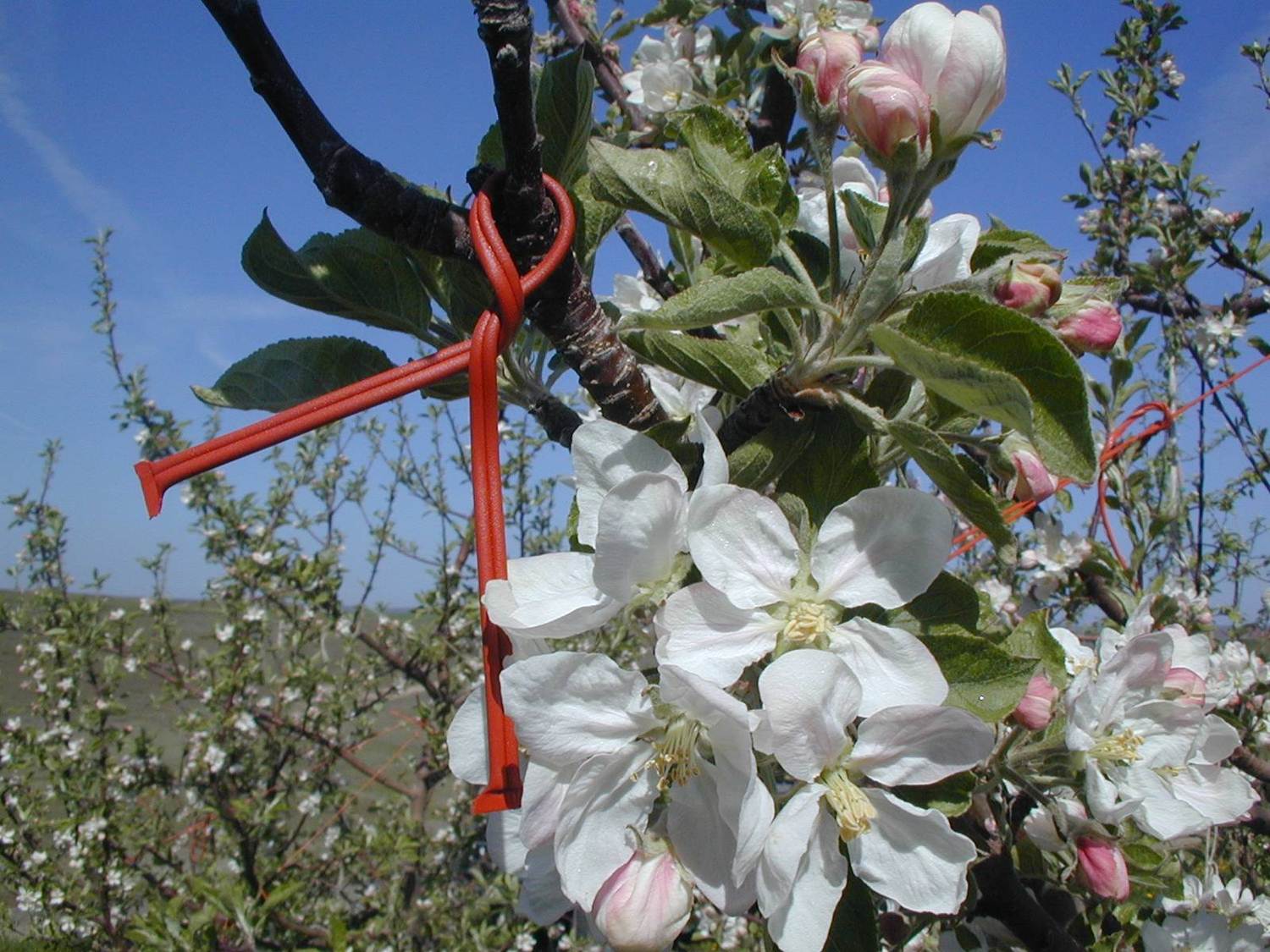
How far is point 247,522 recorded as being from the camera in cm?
421

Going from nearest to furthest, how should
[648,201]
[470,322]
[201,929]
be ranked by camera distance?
[648,201], [470,322], [201,929]

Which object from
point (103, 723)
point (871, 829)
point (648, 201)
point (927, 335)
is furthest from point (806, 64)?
point (103, 723)

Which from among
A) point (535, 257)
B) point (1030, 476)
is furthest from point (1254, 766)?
point (535, 257)

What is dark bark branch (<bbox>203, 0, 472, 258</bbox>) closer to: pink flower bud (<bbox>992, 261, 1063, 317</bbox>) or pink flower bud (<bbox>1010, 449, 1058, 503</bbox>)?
pink flower bud (<bbox>992, 261, 1063, 317</bbox>)

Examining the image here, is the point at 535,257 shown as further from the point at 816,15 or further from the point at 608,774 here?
the point at 816,15

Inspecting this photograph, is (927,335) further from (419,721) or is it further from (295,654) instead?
(295,654)

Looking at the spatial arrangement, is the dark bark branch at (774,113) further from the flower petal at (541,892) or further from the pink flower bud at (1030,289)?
the flower petal at (541,892)

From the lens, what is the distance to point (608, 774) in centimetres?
70

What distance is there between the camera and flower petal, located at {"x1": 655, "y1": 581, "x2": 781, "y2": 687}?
639mm

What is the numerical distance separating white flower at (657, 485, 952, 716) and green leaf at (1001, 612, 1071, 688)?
0.32 metres

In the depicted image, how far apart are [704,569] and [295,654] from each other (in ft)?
13.0

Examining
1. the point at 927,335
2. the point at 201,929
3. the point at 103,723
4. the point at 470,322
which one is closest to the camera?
the point at 927,335

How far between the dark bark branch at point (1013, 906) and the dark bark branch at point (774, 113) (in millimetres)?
1420

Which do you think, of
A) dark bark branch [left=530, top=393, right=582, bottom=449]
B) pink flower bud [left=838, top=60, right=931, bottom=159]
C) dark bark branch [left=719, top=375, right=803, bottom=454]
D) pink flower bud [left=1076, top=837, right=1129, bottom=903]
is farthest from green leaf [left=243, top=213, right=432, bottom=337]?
pink flower bud [left=1076, top=837, right=1129, bottom=903]
